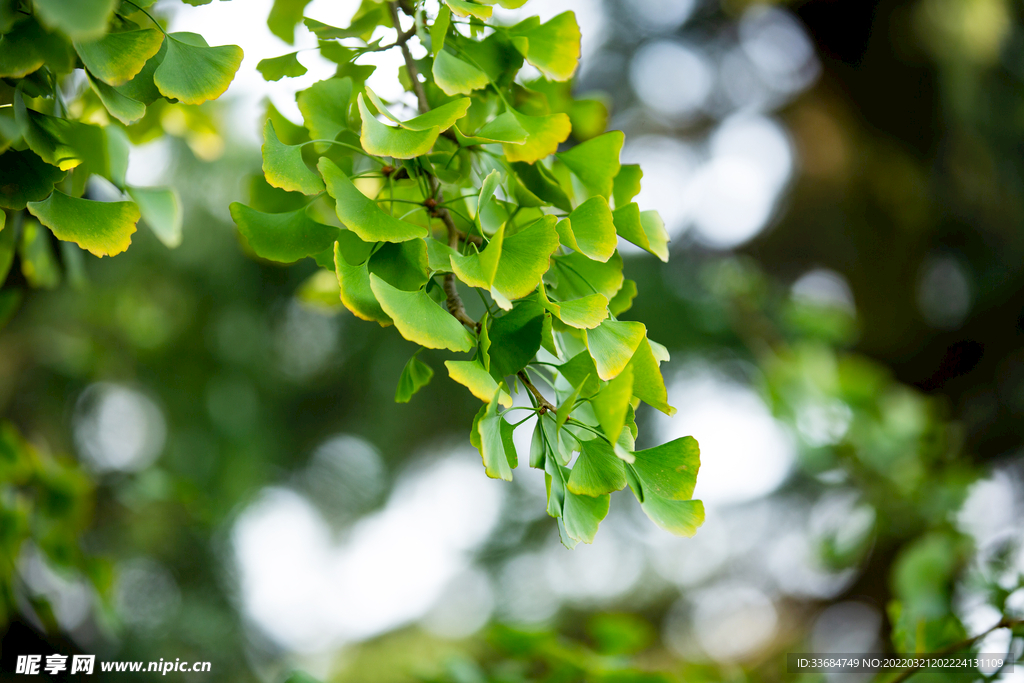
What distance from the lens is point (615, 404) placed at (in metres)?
0.15

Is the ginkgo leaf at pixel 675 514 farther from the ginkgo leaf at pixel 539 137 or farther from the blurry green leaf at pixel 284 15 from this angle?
the blurry green leaf at pixel 284 15

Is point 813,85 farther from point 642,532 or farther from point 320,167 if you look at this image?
point 320,167

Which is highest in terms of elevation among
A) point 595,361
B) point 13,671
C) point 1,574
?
point 595,361

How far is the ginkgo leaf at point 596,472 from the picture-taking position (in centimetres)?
17

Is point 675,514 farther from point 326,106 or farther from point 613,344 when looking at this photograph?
point 326,106

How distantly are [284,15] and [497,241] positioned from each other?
7.8 inches

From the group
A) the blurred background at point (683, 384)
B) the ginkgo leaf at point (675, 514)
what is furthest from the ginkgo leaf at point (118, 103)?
the blurred background at point (683, 384)

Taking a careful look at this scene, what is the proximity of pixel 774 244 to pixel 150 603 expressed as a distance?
1210mm

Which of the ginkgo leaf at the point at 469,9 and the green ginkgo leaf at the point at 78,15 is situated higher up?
the green ginkgo leaf at the point at 78,15

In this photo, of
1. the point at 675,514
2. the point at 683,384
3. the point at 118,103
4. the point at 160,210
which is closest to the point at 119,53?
the point at 118,103

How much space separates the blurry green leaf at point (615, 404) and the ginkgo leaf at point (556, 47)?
0.40 ft

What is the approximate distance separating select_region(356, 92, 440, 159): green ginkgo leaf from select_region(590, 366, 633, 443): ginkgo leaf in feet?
0.30

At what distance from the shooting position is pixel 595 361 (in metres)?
0.17

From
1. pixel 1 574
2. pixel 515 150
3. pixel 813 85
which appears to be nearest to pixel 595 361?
pixel 515 150
